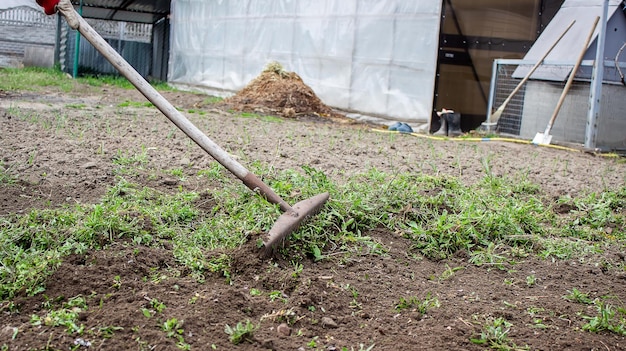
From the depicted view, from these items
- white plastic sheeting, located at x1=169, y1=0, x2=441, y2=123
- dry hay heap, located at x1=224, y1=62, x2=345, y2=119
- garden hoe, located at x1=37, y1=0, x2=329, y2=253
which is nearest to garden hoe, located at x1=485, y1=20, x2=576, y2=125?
white plastic sheeting, located at x1=169, y1=0, x2=441, y2=123

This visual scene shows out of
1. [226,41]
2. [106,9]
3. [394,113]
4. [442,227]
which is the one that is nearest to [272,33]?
[226,41]

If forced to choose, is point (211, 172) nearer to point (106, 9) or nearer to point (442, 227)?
point (442, 227)

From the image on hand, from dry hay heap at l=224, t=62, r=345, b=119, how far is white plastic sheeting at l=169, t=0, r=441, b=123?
0.66 metres

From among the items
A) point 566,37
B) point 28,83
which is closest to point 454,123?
point 566,37

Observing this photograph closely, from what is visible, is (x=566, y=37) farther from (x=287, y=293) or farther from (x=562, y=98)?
(x=287, y=293)

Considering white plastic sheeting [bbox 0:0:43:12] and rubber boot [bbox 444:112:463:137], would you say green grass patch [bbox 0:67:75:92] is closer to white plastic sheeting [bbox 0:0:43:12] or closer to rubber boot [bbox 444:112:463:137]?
rubber boot [bbox 444:112:463:137]

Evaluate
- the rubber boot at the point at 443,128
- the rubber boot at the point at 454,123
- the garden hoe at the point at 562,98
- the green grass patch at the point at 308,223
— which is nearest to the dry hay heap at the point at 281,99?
the rubber boot at the point at 443,128

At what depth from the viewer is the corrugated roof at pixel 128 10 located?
64.7ft

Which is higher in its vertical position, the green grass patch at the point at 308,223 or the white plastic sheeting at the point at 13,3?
the white plastic sheeting at the point at 13,3

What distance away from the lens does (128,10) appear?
67.6 ft

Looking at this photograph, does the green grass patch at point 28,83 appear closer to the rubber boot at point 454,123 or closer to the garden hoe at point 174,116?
the rubber boot at point 454,123

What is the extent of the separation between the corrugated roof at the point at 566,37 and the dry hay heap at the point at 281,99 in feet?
11.4

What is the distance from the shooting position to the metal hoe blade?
361cm

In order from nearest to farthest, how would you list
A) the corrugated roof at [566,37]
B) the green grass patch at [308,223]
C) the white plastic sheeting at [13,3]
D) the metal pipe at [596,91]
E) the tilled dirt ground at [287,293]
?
1. the tilled dirt ground at [287,293]
2. the green grass patch at [308,223]
3. the metal pipe at [596,91]
4. the corrugated roof at [566,37]
5. the white plastic sheeting at [13,3]
